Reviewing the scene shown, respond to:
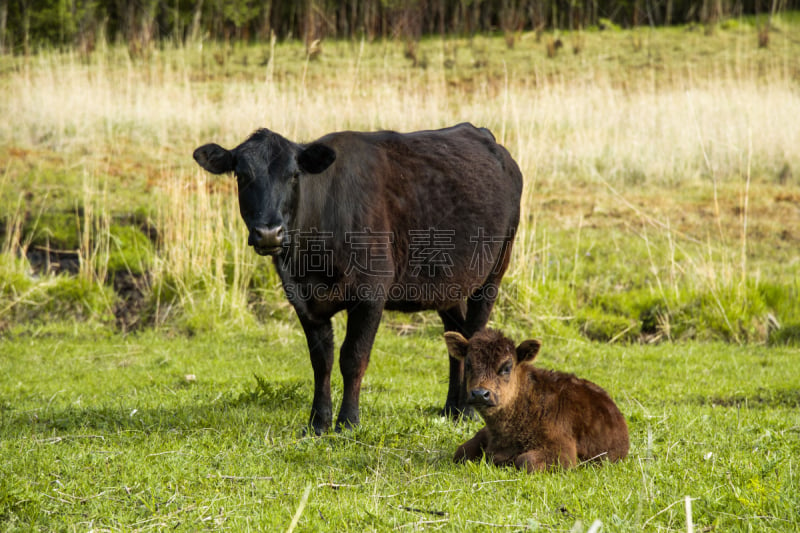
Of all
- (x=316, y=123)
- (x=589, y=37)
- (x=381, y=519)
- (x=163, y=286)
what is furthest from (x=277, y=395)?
(x=589, y=37)

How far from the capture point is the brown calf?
5.49m

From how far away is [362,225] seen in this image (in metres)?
6.64

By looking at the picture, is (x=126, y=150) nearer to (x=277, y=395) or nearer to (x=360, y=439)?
(x=277, y=395)

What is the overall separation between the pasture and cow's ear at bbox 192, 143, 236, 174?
1961 millimetres

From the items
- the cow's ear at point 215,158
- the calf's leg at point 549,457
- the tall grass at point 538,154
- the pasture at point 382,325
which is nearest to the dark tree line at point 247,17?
the tall grass at point 538,154

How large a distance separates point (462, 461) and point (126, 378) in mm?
4714

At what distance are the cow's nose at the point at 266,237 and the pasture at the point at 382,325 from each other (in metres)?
1.40

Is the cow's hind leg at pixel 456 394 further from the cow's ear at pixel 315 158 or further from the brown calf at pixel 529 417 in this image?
the cow's ear at pixel 315 158

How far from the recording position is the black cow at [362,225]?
6.37m

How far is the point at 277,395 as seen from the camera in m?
7.55

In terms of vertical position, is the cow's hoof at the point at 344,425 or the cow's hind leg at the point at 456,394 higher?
the cow's hoof at the point at 344,425

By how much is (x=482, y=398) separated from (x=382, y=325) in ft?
20.4

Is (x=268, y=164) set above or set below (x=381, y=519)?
above

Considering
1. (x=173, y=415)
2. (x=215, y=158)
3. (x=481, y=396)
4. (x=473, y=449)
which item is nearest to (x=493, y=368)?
(x=481, y=396)
